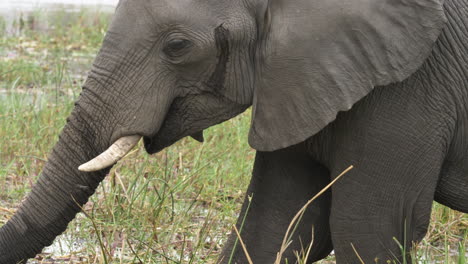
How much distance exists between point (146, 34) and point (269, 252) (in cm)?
111

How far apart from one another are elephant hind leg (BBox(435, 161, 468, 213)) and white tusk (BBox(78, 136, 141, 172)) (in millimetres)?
1111

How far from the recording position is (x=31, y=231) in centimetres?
371

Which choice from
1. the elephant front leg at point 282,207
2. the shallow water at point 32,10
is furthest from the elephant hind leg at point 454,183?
the shallow water at point 32,10

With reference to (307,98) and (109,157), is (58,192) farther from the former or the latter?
(307,98)

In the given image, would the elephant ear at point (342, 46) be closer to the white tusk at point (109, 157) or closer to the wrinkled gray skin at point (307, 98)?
the wrinkled gray skin at point (307, 98)

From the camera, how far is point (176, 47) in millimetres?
3566

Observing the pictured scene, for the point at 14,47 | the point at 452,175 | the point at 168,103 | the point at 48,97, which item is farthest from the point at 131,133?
the point at 14,47

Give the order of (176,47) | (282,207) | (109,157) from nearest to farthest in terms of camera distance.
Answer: (109,157) → (176,47) → (282,207)

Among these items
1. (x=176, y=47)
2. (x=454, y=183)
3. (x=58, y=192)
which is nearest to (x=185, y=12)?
(x=176, y=47)

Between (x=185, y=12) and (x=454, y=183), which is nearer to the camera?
(x=185, y=12)

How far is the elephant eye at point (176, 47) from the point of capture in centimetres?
355

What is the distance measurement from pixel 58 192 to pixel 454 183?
136cm

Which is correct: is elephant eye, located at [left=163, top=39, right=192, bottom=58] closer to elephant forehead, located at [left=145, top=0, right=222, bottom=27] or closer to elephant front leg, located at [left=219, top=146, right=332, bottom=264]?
elephant forehead, located at [left=145, top=0, right=222, bottom=27]

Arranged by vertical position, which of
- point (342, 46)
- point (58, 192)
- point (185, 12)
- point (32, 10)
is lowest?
point (32, 10)
